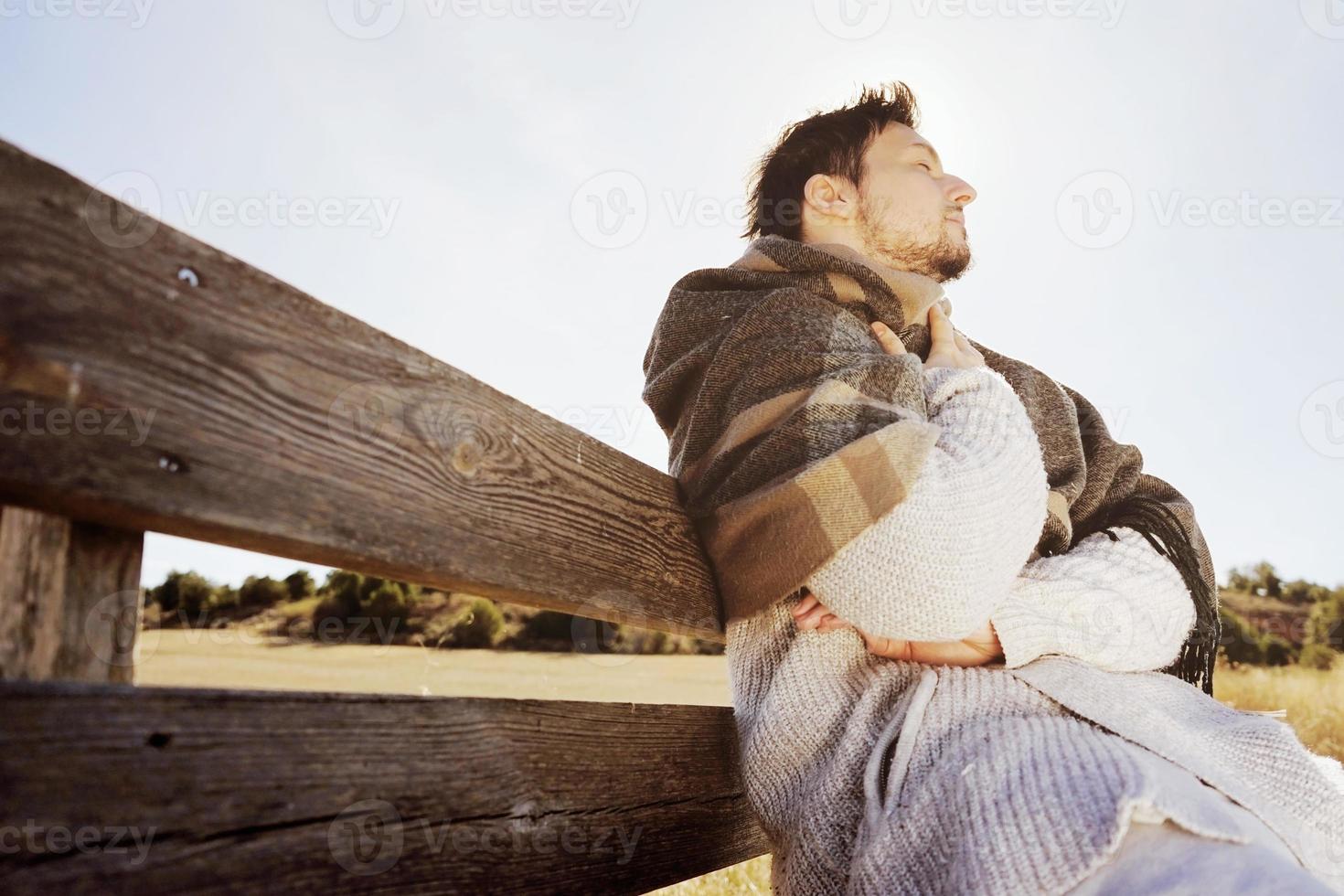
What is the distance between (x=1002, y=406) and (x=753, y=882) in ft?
6.93

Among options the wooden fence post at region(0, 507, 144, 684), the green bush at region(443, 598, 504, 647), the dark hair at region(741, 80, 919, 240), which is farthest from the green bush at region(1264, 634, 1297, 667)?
the wooden fence post at region(0, 507, 144, 684)

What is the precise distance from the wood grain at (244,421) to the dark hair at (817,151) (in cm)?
163

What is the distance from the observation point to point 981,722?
1462 mm

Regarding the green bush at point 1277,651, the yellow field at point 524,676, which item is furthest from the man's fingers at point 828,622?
the green bush at point 1277,651

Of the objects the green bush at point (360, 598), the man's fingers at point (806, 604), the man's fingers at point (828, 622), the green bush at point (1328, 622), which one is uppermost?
the green bush at point (360, 598)

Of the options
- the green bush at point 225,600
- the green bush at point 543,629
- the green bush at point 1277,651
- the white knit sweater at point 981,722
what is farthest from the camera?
the green bush at point 543,629

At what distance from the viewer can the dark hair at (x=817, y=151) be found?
2764 millimetres

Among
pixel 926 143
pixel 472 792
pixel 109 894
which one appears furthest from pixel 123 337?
pixel 926 143

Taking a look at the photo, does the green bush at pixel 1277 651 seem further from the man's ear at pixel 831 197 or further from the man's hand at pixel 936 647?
the man's hand at pixel 936 647

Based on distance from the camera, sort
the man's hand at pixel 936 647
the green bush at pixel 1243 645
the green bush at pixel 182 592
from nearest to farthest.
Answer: the man's hand at pixel 936 647 < the green bush at pixel 182 592 < the green bush at pixel 1243 645

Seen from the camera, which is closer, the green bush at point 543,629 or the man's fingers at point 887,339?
the man's fingers at point 887,339

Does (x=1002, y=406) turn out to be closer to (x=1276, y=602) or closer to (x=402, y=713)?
(x=402, y=713)

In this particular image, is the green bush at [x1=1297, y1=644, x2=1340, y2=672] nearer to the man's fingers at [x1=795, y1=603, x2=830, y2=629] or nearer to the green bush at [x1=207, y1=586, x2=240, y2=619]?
the man's fingers at [x1=795, y1=603, x2=830, y2=629]

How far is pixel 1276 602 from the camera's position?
13859mm
